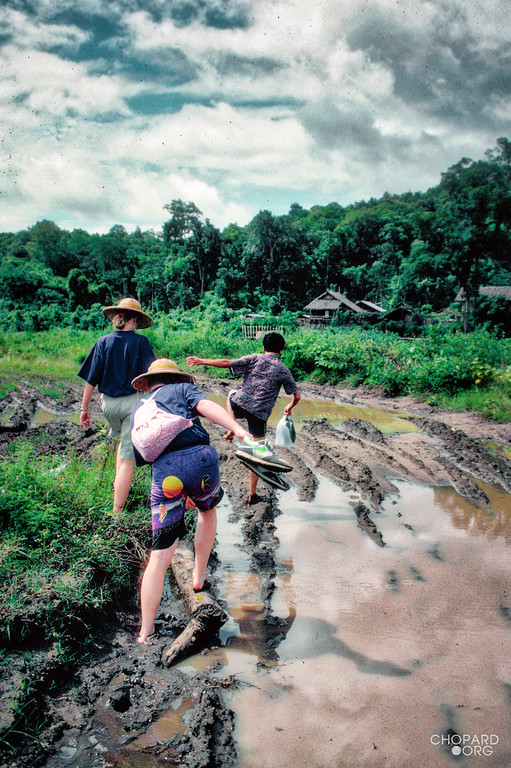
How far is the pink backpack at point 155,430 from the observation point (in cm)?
268

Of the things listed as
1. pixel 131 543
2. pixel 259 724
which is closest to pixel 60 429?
pixel 131 543

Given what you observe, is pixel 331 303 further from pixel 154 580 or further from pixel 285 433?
pixel 154 580

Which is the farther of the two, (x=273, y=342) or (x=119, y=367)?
(x=273, y=342)

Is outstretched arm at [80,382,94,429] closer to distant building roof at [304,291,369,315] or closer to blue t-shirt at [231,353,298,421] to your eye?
blue t-shirt at [231,353,298,421]

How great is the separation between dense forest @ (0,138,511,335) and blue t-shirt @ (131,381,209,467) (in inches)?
913

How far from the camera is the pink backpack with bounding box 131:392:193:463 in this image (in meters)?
2.68

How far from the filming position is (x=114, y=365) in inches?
161

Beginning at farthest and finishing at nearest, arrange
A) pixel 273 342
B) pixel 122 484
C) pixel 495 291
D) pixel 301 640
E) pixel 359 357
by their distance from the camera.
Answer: pixel 495 291
pixel 359 357
pixel 273 342
pixel 122 484
pixel 301 640

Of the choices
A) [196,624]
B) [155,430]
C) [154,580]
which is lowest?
[196,624]

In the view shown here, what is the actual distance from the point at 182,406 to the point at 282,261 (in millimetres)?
57718

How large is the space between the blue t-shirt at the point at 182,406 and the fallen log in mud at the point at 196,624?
98cm

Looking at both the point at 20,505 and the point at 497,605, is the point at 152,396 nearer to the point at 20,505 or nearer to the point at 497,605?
the point at 20,505

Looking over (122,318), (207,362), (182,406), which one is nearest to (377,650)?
(182,406)

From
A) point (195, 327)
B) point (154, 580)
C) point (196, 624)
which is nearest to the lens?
point (154, 580)
